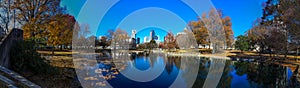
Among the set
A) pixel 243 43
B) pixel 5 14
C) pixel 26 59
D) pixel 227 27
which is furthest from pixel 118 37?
pixel 26 59

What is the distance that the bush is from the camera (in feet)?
19.7

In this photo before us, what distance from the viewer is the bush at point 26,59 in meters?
6.00

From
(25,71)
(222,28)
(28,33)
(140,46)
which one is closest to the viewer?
(25,71)

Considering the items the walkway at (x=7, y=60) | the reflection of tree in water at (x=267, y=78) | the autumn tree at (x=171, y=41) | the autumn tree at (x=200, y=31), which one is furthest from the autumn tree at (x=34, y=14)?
the autumn tree at (x=171, y=41)

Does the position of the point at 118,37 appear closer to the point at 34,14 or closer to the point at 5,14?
the point at 5,14

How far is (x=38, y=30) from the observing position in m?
11.7

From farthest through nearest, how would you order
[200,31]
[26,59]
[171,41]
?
[171,41]
[200,31]
[26,59]

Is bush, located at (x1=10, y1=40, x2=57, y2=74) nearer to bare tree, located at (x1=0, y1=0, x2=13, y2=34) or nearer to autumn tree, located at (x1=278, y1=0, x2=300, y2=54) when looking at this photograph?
bare tree, located at (x1=0, y1=0, x2=13, y2=34)

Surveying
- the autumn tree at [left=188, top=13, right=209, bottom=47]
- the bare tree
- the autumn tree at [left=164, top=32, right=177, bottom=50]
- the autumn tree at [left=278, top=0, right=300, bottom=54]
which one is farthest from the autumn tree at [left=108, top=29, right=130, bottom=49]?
the autumn tree at [left=278, top=0, right=300, bottom=54]

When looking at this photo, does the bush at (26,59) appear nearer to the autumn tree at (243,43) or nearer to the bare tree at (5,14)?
the bare tree at (5,14)

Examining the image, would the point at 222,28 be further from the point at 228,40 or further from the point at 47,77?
the point at 47,77

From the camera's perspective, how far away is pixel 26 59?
624 cm

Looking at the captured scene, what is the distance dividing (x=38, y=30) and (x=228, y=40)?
80.5ft

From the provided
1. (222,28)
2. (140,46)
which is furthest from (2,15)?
(140,46)
